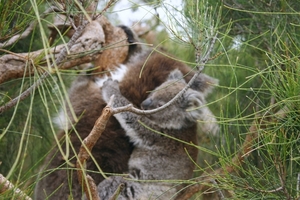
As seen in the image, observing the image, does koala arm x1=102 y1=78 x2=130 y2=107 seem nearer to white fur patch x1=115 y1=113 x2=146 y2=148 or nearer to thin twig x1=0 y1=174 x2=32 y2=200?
white fur patch x1=115 y1=113 x2=146 y2=148

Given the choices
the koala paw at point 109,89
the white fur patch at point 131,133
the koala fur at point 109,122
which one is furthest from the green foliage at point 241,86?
the white fur patch at point 131,133

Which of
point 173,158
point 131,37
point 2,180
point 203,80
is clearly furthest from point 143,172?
point 2,180

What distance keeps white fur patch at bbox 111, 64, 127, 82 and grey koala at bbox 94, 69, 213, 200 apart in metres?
0.25

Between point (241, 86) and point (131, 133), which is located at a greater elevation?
point (241, 86)

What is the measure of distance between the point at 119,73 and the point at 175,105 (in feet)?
1.48

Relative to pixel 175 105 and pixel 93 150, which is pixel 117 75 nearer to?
pixel 175 105

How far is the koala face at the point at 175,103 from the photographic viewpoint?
11.5ft

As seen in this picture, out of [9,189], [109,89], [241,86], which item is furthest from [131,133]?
[9,189]

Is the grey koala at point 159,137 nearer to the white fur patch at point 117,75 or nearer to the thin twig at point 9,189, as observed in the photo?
the white fur patch at point 117,75

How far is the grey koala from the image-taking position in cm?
345

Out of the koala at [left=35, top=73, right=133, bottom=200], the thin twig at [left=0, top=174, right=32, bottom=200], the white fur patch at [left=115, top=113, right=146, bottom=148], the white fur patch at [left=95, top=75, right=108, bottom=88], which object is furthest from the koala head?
the thin twig at [left=0, top=174, right=32, bottom=200]

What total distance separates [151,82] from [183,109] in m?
0.26

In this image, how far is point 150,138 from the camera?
3.53 m

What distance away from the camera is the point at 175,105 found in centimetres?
359
